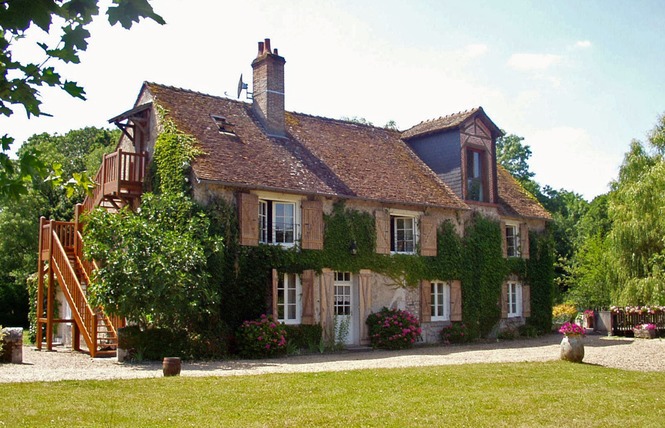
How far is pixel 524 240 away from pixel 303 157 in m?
8.62

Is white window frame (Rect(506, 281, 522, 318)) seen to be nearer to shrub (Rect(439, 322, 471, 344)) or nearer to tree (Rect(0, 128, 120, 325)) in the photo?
shrub (Rect(439, 322, 471, 344))

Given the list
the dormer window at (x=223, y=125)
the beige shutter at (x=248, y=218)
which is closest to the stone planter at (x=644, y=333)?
the beige shutter at (x=248, y=218)

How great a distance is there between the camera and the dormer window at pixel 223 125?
19469mm

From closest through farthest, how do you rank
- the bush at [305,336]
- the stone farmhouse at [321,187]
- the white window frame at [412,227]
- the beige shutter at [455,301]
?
the bush at [305,336], the stone farmhouse at [321,187], the white window frame at [412,227], the beige shutter at [455,301]

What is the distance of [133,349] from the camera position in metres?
15.0

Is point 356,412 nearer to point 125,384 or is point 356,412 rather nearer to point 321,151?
point 125,384

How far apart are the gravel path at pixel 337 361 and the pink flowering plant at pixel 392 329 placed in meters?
0.49

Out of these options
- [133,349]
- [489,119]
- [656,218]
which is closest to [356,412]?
[133,349]

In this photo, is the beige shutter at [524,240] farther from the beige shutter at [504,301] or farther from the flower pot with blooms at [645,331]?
the flower pot with blooms at [645,331]

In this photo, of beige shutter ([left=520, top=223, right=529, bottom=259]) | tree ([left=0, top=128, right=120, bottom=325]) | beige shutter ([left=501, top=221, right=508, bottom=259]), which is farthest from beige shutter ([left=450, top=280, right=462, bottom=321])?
tree ([left=0, top=128, right=120, bottom=325])

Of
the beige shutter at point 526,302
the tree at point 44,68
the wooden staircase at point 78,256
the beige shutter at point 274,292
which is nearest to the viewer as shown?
the tree at point 44,68

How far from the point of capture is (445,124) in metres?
23.1

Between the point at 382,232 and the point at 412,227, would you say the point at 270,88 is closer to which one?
the point at 382,232

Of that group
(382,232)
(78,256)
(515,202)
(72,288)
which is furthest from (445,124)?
(72,288)
